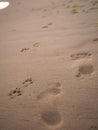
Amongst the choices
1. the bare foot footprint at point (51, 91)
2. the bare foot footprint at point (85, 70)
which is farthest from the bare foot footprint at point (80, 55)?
the bare foot footprint at point (51, 91)

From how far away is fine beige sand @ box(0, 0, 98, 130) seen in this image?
1482 mm

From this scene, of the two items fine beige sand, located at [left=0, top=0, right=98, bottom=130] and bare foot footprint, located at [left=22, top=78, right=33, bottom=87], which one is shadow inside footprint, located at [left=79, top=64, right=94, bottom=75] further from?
bare foot footprint, located at [left=22, top=78, right=33, bottom=87]

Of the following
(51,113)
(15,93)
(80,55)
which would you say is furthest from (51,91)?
(80,55)

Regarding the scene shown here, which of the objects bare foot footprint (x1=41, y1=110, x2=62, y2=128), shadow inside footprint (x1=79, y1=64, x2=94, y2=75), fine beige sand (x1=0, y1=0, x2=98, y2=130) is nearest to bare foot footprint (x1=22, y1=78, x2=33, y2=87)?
fine beige sand (x1=0, y1=0, x2=98, y2=130)

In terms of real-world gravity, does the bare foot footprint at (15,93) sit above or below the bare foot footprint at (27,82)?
below

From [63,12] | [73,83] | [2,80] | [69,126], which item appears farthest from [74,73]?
[63,12]

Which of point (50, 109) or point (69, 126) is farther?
point (50, 109)

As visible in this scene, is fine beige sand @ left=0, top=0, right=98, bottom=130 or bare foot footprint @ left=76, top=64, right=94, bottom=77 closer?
fine beige sand @ left=0, top=0, right=98, bottom=130

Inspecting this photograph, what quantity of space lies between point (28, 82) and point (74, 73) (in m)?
0.52

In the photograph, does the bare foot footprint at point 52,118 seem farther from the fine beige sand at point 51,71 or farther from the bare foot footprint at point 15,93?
the bare foot footprint at point 15,93

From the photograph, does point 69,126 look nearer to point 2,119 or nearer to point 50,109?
point 50,109

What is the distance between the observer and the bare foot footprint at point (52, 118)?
1.42m

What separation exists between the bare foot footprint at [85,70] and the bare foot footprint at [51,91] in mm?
262

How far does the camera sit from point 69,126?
54.4 inches
